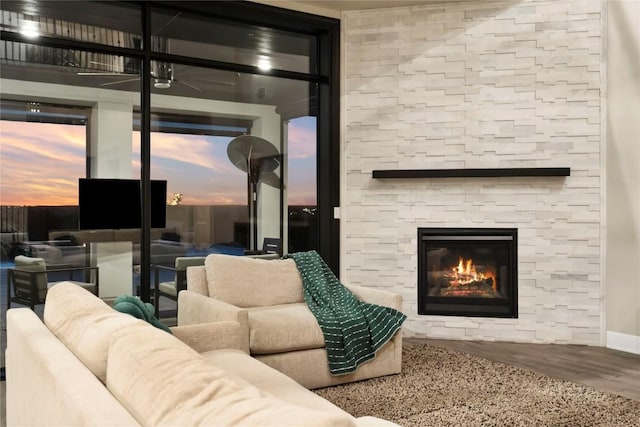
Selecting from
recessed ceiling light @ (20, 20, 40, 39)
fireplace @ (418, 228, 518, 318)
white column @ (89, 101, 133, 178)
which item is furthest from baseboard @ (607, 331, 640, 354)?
recessed ceiling light @ (20, 20, 40, 39)

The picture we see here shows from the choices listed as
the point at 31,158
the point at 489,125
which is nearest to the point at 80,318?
the point at 31,158

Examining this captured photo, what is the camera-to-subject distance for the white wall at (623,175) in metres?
4.62

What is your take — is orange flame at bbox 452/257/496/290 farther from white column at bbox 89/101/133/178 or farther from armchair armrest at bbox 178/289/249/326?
white column at bbox 89/101/133/178

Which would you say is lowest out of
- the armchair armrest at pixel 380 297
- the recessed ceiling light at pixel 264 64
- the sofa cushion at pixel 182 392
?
the armchair armrest at pixel 380 297

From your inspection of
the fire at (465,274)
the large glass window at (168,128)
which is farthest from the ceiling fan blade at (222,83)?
the fire at (465,274)

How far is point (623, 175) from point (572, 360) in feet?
5.09

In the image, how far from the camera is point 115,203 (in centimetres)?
438

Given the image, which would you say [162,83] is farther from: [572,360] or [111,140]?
[572,360]

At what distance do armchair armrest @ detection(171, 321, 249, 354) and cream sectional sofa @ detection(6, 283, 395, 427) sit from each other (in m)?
0.56

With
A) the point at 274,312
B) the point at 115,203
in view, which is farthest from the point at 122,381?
the point at 115,203

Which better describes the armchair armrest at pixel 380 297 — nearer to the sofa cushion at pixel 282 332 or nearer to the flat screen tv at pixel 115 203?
the sofa cushion at pixel 282 332

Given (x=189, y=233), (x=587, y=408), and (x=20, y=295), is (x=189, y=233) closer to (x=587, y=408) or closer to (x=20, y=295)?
(x=20, y=295)

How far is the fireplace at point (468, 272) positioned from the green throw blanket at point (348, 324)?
1329mm

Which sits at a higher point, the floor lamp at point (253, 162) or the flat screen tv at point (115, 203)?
the floor lamp at point (253, 162)
